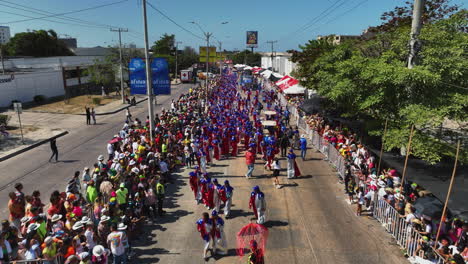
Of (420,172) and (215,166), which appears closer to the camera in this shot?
(420,172)

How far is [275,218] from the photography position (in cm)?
1094

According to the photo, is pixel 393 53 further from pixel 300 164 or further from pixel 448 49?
pixel 300 164

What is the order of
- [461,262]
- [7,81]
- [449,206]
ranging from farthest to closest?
1. [7,81]
2. [449,206]
3. [461,262]

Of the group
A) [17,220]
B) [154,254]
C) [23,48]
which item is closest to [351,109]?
[154,254]

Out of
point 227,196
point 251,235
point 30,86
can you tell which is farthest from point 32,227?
point 30,86

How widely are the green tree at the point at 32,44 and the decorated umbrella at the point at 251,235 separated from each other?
264 feet

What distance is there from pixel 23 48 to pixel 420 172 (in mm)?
83459

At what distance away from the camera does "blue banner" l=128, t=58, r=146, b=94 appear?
52.2 ft

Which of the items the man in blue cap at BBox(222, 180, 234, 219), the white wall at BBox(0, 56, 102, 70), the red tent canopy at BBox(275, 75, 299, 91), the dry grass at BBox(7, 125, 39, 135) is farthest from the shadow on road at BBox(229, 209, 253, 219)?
the white wall at BBox(0, 56, 102, 70)

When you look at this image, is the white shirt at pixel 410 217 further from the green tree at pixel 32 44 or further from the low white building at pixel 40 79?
the green tree at pixel 32 44

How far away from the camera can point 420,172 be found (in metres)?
10.7

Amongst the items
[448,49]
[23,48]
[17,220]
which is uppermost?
[23,48]

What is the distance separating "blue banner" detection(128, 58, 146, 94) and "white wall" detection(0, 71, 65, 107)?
25532 millimetres

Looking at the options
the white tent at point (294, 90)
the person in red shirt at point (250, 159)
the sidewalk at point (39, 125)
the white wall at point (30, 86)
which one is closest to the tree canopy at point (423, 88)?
the person in red shirt at point (250, 159)
